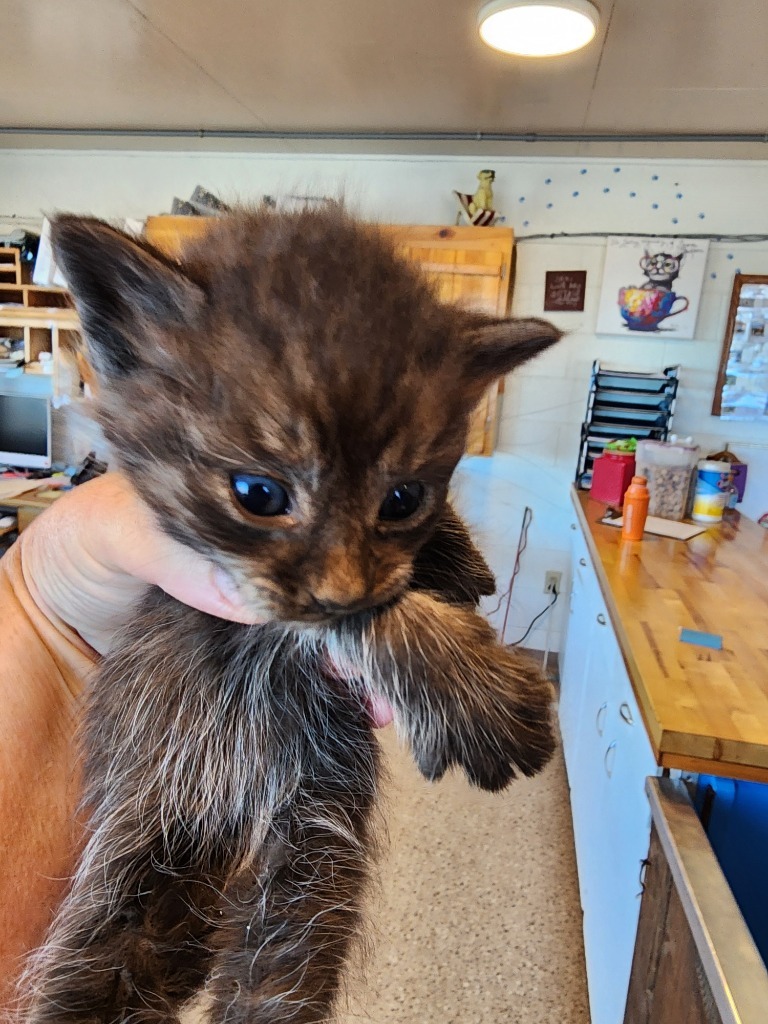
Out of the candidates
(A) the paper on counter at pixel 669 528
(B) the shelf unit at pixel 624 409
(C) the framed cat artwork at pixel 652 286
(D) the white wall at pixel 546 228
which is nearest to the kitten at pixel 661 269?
(C) the framed cat artwork at pixel 652 286

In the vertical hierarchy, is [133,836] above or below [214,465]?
below

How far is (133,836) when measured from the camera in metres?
0.79

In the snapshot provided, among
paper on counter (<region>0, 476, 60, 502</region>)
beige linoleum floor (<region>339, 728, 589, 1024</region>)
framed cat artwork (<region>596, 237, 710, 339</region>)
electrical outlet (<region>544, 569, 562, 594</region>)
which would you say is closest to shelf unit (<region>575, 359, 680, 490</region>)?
Result: framed cat artwork (<region>596, 237, 710, 339</region>)

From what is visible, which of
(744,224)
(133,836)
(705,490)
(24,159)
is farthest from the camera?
(24,159)

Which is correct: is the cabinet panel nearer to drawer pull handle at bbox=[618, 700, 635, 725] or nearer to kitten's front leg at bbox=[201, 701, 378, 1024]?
drawer pull handle at bbox=[618, 700, 635, 725]

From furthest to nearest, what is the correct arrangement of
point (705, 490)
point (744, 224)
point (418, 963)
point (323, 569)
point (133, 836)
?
point (744, 224) → point (705, 490) → point (418, 963) → point (133, 836) → point (323, 569)

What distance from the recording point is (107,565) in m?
0.85

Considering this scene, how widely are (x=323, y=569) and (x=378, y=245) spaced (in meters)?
0.34

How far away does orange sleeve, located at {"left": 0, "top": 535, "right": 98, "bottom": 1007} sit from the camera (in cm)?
81

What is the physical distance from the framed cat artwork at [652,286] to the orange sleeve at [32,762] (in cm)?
299

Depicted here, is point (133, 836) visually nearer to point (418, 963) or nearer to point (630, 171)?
point (418, 963)

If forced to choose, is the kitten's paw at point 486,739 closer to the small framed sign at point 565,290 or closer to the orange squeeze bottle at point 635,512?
the orange squeeze bottle at point 635,512

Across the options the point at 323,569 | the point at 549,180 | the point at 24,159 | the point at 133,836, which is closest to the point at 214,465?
the point at 323,569

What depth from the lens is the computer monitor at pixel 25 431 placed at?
12.4 ft
